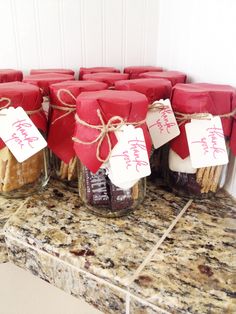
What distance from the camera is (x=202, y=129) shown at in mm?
522

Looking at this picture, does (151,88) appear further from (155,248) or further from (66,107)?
(155,248)

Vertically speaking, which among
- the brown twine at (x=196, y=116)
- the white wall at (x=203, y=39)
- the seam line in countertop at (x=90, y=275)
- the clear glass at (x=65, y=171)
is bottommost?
the seam line in countertop at (x=90, y=275)

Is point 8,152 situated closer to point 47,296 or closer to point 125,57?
point 47,296

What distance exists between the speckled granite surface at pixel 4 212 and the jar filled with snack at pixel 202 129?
0.32 m

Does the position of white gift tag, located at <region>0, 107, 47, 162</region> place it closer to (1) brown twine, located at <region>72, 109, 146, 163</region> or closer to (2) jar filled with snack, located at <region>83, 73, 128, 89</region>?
(1) brown twine, located at <region>72, 109, 146, 163</region>

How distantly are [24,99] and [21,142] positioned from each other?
0.07 m

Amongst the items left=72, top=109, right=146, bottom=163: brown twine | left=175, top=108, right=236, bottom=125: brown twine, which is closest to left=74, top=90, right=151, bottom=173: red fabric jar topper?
left=72, top=109, right=146, bottom=163: brown twine

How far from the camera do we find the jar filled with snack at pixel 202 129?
0.52m

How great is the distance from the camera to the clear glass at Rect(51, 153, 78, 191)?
2.00 feet

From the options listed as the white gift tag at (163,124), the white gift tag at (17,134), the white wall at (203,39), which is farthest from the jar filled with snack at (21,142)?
the white wall at (203,39)

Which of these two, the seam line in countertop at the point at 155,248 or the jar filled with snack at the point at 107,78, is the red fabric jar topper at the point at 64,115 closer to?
the jar filled with snack at the point at 107,78

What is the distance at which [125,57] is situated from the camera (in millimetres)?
929

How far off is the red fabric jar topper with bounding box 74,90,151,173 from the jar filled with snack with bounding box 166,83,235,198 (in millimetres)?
102

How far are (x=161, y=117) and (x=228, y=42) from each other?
0.20 metres
